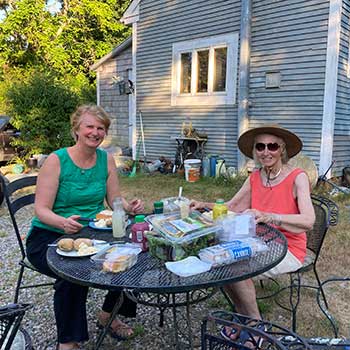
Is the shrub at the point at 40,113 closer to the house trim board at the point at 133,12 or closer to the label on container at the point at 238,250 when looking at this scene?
the house trim board at the point at 133,12

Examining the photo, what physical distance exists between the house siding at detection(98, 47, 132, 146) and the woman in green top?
25.6 ft

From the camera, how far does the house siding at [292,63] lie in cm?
591

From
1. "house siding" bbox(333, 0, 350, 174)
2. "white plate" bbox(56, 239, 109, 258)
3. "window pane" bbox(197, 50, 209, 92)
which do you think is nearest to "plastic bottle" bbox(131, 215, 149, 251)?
"white plate" bbox(56, 239, 109, 258)

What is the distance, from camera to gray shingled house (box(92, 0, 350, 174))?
19.3 ft

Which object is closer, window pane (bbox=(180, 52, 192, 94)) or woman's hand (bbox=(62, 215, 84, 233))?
woman's hand (bbox=(62, 215, 84, 233))

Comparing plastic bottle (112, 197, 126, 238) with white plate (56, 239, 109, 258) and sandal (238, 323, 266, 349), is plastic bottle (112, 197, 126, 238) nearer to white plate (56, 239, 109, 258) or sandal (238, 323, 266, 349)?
white plate (56, 239, 109, 258)

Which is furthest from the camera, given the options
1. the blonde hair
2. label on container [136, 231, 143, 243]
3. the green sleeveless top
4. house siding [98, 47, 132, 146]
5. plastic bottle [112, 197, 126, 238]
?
house siding [98, 47, 132, 146]

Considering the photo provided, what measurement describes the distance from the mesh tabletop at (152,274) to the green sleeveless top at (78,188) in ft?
1.65

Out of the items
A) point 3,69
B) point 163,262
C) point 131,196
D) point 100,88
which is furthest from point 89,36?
point 163,262

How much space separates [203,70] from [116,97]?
3.35 m

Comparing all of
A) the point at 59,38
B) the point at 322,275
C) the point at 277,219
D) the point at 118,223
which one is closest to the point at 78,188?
the point at 118,223

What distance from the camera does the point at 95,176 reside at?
83.5 inches

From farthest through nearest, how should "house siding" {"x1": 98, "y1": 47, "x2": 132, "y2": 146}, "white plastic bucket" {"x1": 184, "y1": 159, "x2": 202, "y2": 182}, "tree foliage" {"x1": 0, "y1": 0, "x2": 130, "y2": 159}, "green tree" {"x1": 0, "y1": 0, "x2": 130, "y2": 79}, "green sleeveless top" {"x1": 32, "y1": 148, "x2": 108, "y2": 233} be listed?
"green tree" {"x1": 0, "y1": 0, "x2": 130, "y2": 79} < "tree foliage" {"x1": 0, "y1": 0, "x2": 130, "y2": 159} < "house siding" {"x1": 98, "y1": 47, "x2": 132, "y2": 146} < "white plastic bucket" {"x1": 184, "y1": 159, "x2": 202, "y2": 182} < "green sleeveless top" {"x1": 32, "y1": 148, "x2": 108, "y2": 233}

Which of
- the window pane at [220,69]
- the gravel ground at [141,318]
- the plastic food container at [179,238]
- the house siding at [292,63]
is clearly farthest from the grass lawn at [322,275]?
the window pane at [220,69]
